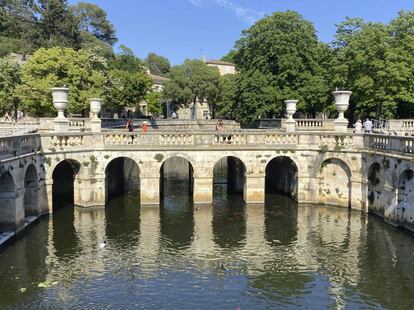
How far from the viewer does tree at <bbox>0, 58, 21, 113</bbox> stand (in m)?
51.9

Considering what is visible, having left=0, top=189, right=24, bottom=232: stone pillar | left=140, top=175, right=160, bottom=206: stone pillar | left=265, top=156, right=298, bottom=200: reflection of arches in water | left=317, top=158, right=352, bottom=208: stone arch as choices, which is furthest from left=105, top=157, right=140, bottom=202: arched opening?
left=317, top=158, right=352, bottom=208: stone arch

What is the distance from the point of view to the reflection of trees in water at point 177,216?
25.1 meters

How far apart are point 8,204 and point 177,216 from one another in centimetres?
986

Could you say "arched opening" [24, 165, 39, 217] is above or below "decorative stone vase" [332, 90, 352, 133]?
below

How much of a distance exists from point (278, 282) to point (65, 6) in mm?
71311

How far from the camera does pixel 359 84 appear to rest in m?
43.0

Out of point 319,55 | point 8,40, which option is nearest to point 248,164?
point 319,55

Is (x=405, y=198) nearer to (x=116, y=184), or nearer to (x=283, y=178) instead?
(x=283, y=178)

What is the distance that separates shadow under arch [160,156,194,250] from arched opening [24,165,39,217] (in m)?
7.50

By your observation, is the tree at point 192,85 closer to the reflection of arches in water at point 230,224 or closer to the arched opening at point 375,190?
the reflection of arches in water at point 230,224

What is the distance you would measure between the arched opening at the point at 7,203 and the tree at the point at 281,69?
31.0m

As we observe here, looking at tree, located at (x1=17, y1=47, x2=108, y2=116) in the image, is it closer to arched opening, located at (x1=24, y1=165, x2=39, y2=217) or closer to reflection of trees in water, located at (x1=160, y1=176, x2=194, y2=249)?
reflection of trees in water, located at (x1=160, y1=176, x2=194, y2=249)

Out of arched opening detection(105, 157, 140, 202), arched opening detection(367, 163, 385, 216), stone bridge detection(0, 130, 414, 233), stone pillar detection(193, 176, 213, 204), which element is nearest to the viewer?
arched opening detection(367, 163, 385, 216)

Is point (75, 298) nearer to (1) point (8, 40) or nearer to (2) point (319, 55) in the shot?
(2) point (319, 55)
